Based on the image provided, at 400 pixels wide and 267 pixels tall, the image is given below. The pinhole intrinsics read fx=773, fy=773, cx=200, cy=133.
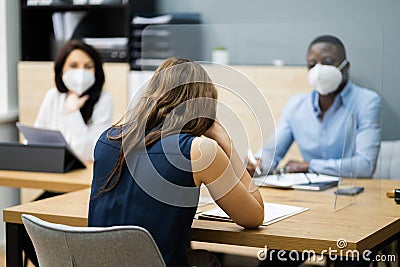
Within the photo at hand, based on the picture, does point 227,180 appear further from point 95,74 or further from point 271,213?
point 95,74

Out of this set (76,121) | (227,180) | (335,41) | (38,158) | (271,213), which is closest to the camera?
(227,180)

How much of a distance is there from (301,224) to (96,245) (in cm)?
60

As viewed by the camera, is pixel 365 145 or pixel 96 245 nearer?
pixel 96 245

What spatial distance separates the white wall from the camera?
4.80 m

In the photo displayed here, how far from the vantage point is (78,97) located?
3.92 metres

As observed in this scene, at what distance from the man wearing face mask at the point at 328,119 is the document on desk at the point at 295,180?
8 cm

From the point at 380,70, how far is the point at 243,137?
1.89 ft

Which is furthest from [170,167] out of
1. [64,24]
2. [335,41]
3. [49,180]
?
[64,24]

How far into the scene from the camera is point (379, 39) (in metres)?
2.90

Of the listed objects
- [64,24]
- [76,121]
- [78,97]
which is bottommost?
[76,121]

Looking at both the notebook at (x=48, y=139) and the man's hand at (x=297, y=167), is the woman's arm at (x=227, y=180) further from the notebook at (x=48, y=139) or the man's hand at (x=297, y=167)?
the notebook at (x=48, y=139)

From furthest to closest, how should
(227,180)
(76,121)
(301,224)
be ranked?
→ (76,121)
(301,224)
(227,180)

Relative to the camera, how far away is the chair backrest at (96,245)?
6.24ft

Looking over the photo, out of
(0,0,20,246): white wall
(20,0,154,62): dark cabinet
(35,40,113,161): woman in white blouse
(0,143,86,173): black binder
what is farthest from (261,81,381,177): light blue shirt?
(0,0,20,246): white wall
